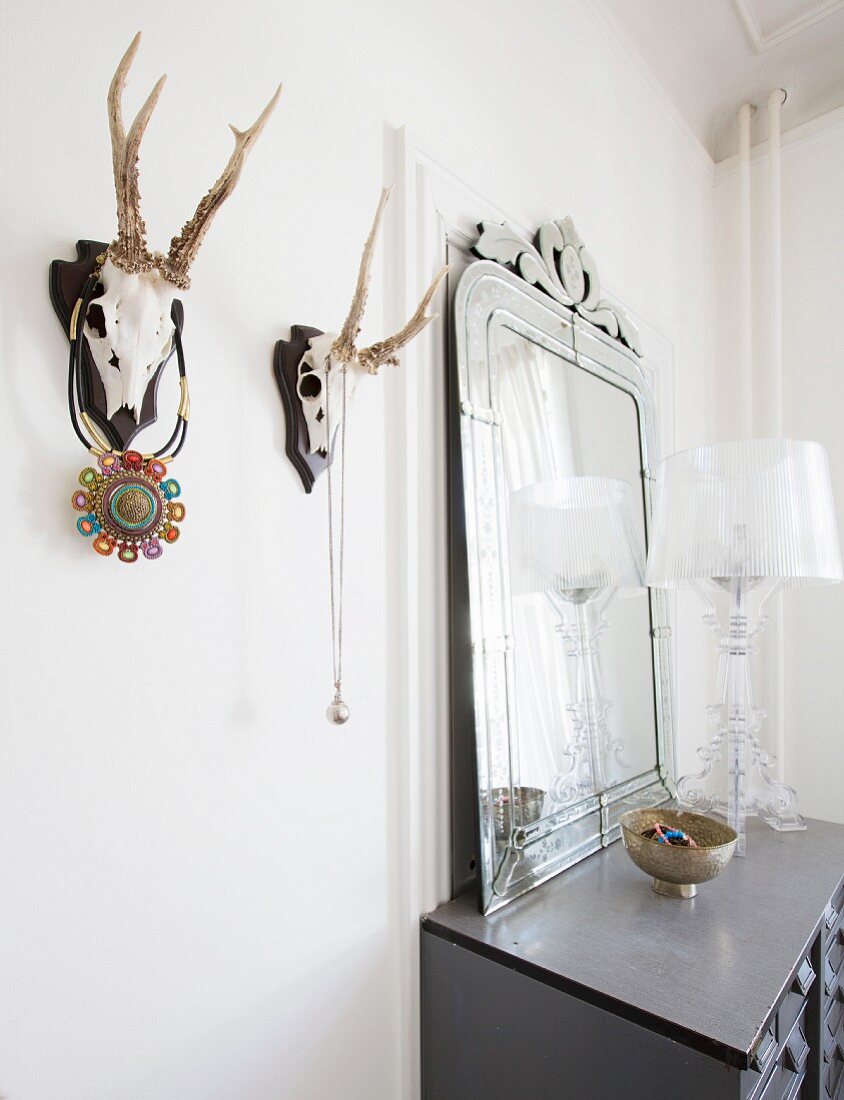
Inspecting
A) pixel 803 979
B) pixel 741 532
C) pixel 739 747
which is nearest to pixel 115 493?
pixel 741 532

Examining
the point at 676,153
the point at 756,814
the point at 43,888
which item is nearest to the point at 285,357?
the point at 43,888

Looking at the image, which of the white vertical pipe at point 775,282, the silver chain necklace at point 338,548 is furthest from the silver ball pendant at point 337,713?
the white vertical pipe at point 775,282

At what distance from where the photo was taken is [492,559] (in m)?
1.32

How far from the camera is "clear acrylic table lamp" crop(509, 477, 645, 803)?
1433 mm

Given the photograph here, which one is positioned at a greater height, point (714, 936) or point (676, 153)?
point (676, 153)

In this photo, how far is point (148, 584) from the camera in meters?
0.87

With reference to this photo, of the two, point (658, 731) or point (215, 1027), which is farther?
point (658, 731)

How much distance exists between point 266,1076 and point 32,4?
1369 mm

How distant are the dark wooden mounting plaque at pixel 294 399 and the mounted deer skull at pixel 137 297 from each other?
21 centimetres

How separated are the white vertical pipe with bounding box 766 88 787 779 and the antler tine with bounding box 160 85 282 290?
219 centimetres

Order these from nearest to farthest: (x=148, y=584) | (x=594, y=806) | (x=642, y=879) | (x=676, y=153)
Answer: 1. (x=148, y=584)
2. (x=642, y=879)
3. (x=594, y=806)
4. (x=676, y=153)

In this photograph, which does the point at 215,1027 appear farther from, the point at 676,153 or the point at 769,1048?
the point at 676,153

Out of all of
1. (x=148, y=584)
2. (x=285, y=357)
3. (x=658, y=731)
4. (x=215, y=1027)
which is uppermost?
(x=285, y=357)

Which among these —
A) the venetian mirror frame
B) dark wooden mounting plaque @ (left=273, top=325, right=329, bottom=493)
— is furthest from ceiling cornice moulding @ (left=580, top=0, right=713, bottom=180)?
dark wooden mounting plaque @ (left=273, top=325, right=329, bottom=493)
